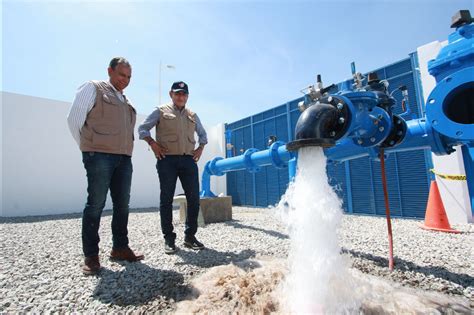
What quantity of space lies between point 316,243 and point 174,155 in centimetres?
162

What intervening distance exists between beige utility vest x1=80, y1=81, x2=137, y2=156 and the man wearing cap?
36cm

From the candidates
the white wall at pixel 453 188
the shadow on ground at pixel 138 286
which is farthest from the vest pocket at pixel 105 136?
the white wall at pixel 453 188

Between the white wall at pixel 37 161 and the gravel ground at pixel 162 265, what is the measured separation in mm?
3454

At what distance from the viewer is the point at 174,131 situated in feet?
8.24

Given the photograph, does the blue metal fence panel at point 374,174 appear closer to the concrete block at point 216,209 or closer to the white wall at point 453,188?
the white wall at point 453,188

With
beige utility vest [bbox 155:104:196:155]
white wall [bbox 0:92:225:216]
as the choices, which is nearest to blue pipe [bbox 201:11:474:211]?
beige utility vest [bbox 155:104:196:155]

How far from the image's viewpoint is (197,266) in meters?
2.01

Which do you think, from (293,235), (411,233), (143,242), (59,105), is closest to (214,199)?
(143,242)

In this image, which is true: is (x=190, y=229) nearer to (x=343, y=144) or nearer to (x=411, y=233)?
(x=343, y=144)

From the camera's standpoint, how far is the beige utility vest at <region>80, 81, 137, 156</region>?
1873 mm

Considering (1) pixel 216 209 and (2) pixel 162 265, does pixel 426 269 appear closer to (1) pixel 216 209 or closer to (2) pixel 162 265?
(2) pixel 162 265

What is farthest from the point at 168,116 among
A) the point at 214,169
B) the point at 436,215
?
the point at 436,215

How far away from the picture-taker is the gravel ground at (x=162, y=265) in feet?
4.73

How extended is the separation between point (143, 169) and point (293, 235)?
24.2 ft
